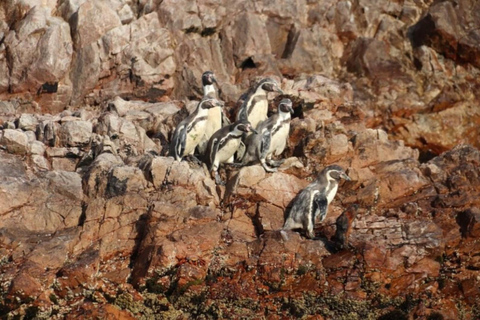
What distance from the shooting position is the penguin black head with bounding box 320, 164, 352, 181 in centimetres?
1906

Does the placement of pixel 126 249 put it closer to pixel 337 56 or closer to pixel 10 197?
pixel 10 197

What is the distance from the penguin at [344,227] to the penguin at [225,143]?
361 cm

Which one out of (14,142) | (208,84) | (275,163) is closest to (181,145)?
(275,163)

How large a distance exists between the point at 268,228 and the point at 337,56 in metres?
12.5

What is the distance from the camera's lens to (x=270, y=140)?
67.0ft

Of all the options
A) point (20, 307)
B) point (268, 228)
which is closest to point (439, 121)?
point (268, 228)

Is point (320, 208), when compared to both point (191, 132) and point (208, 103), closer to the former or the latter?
point (191, 132)

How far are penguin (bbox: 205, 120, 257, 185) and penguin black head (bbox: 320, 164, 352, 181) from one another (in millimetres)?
2105

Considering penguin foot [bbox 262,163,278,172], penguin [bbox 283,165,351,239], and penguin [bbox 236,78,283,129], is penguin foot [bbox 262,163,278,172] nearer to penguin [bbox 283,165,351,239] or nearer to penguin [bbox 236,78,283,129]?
penguin [bbox 283,165,351,239]

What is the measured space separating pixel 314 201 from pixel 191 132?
3.73 meters

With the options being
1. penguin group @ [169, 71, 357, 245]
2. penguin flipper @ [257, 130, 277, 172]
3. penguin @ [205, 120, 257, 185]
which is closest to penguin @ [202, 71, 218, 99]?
penguin group @ [169, 71, 357, 245]

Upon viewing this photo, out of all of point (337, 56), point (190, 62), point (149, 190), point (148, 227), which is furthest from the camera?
point (337, 56)

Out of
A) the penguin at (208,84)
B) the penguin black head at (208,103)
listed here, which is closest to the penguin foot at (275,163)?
the penguin black head at (208,103)

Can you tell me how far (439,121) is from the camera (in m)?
28.3
